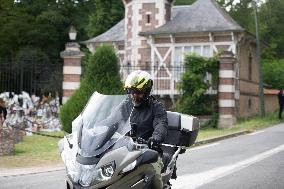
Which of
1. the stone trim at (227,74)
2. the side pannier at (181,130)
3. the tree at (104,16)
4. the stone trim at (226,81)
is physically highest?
the tree at (104,16)

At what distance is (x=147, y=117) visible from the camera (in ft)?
20.9

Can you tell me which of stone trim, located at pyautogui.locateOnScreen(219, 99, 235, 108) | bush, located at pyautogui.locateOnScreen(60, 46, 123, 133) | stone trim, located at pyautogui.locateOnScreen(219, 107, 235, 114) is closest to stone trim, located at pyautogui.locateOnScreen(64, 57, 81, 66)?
bush, located at pyautogui.locateOnScreen(60, 46, 123, 133)

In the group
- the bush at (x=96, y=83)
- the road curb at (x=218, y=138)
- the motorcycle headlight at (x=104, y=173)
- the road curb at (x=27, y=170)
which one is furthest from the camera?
the bush at (x=96, y=83)

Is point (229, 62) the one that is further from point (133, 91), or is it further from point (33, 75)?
point (133, 91)

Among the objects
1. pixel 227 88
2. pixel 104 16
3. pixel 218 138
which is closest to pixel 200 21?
pixel 227 88

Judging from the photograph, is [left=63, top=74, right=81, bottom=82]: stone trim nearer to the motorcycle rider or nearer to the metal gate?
the metal gate

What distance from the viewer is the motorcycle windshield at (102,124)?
548 cm

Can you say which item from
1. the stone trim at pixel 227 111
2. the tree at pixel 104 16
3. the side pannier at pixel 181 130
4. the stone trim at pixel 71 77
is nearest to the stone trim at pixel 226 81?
the stone trim at pixel 227 111

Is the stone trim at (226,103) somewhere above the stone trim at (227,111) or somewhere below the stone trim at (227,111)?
above

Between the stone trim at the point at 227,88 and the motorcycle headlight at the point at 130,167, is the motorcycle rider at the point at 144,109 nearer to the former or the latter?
the motorcycle headlight at the point at 130,167

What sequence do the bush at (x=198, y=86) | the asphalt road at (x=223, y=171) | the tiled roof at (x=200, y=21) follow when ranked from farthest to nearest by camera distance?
the tiled roof at (x=200, y=21), the bush at (x=198, y=86), the asphalt road at (x=223, y=171)

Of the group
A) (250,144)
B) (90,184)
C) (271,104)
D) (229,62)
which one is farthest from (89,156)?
(271,104)

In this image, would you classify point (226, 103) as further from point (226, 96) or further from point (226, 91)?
point (226, 91)

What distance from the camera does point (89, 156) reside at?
538 cm
